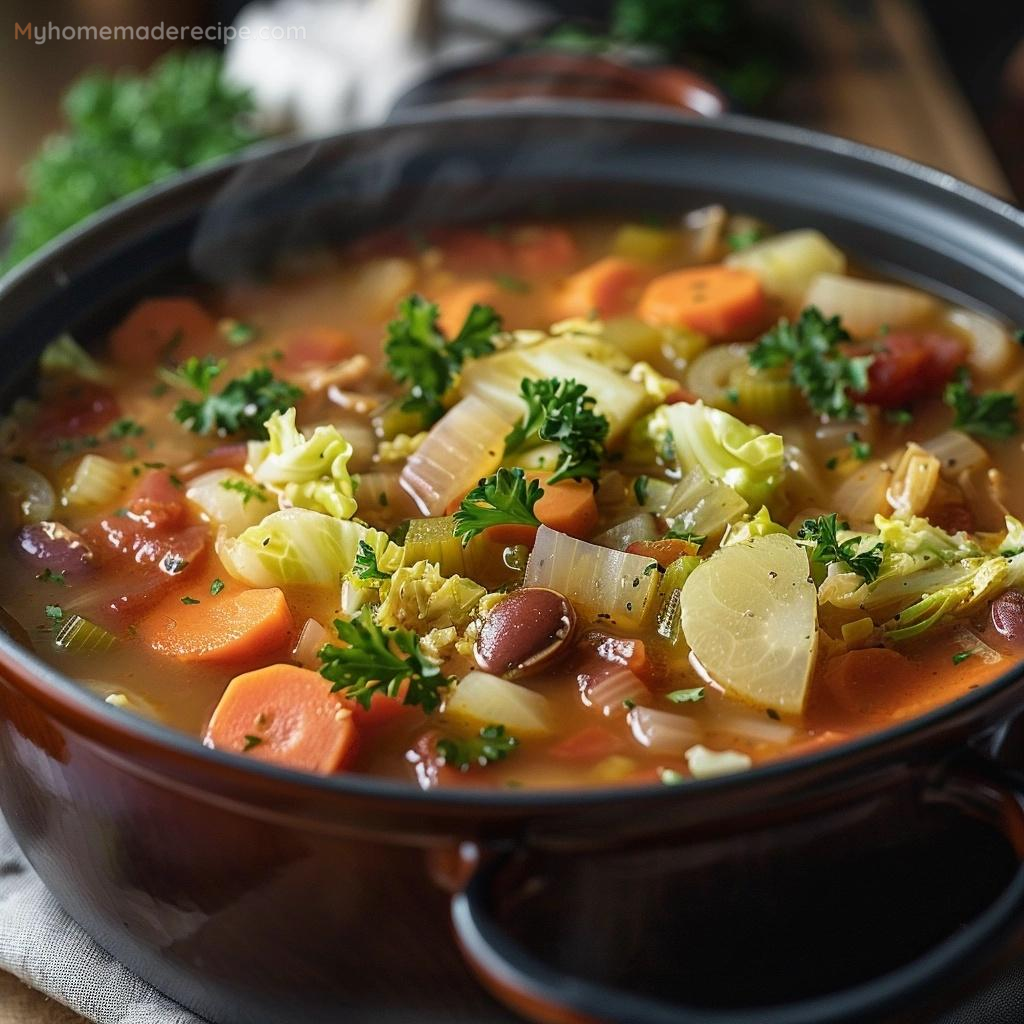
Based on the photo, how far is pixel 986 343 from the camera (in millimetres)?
3232

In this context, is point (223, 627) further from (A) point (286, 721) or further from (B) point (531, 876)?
(B) point (531, 876)

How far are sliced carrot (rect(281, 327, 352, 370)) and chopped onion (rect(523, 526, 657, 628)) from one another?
1.04 m

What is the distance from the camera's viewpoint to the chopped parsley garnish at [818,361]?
9.90ft

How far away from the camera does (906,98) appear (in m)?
5.17

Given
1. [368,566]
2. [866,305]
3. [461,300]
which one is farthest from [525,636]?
[866,305]

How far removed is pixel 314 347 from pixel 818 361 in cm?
122

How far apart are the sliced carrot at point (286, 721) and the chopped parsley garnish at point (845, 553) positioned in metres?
0.90

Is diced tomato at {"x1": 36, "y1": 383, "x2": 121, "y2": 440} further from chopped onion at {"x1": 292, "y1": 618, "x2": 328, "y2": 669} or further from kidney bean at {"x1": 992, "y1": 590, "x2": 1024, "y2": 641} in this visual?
kidney bean at {"x1": 992, "y1": 590, "x2": 1024, "y2": 641}

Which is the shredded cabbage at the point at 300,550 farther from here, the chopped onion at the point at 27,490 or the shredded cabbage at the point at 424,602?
the chopped onion at the point at 27,490

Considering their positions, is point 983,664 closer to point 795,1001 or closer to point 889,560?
point 889,560

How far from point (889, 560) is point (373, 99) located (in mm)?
3456

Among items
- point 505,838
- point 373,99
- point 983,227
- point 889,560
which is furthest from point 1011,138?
point 505,838

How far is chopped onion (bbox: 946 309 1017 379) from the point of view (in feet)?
10.4

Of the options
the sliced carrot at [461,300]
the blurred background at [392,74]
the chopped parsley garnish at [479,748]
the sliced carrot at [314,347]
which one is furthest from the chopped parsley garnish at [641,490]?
the blurred background at [392,74]
